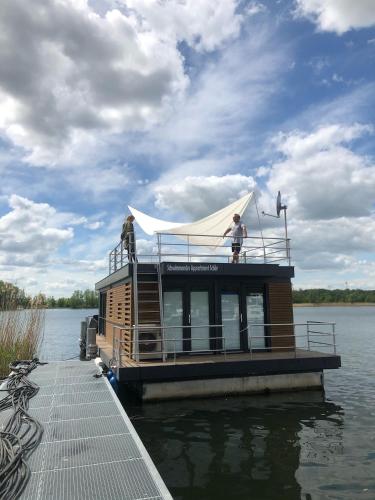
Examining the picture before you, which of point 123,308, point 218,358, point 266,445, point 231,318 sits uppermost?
point 123,308

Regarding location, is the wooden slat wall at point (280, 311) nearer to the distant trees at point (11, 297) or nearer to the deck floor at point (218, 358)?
the deck floor at point (218, 358)

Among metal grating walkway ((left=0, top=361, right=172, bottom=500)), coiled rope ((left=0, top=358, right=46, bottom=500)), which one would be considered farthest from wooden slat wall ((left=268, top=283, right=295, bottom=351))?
coiled rope ((left=0, top=358, right=46, bottom=500))

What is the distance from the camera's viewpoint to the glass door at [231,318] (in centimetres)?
1375

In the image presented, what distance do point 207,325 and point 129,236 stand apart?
151 inches

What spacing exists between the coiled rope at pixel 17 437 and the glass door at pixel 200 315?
16.8 feet

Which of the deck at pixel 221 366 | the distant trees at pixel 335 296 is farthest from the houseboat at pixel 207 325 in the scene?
the distant trees at pixel 335 296

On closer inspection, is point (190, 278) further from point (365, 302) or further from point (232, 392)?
point (365, 302)

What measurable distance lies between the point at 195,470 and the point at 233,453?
100 cm

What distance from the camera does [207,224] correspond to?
15.4m

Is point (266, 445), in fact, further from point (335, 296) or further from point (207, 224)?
point (335, 296)

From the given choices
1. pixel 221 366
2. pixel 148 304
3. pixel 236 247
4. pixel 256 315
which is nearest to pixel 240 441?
pixel 221 366

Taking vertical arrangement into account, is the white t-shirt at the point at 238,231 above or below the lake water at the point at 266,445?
above

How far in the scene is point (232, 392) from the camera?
11.9 m

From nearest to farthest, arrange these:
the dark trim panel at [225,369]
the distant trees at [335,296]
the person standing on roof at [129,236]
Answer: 1. the dark trim panel at [225,369]
2. the person standing on roof at [129,236]
3. the distant trees at [335,296]
